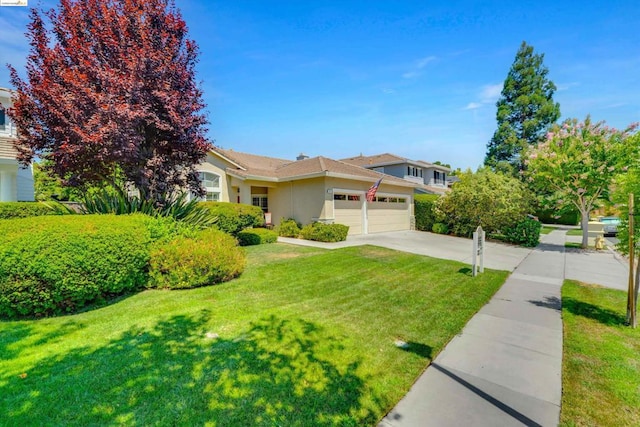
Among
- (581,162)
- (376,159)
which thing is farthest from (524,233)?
(376,159)

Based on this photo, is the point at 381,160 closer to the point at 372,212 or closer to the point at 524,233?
the point at 372,212

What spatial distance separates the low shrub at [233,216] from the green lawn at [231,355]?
512 centimetres

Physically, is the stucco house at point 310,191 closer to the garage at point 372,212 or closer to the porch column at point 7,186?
the garage at point 372,212

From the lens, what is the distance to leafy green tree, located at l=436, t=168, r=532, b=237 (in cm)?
1481

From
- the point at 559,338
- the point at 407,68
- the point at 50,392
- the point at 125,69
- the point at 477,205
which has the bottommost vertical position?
the point at 559,338

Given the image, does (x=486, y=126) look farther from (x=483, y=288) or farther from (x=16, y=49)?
(x=16, y=49)

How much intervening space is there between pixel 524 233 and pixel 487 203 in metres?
2.32

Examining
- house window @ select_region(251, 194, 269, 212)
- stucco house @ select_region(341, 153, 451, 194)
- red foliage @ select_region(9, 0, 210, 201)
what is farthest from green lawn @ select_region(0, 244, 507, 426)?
stucco house @ select_region(341, 153, 451, 194)

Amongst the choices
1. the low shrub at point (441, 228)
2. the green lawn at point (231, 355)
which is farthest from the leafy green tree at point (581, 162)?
the green lawn at point (231, 355)

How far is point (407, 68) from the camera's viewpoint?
11.7 meters

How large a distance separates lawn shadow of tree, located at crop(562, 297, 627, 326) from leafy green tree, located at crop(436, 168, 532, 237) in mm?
10130

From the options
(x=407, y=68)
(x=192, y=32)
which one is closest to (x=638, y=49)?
(x=407, y=68)

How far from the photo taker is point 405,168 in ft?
88.5

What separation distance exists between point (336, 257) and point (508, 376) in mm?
6380
